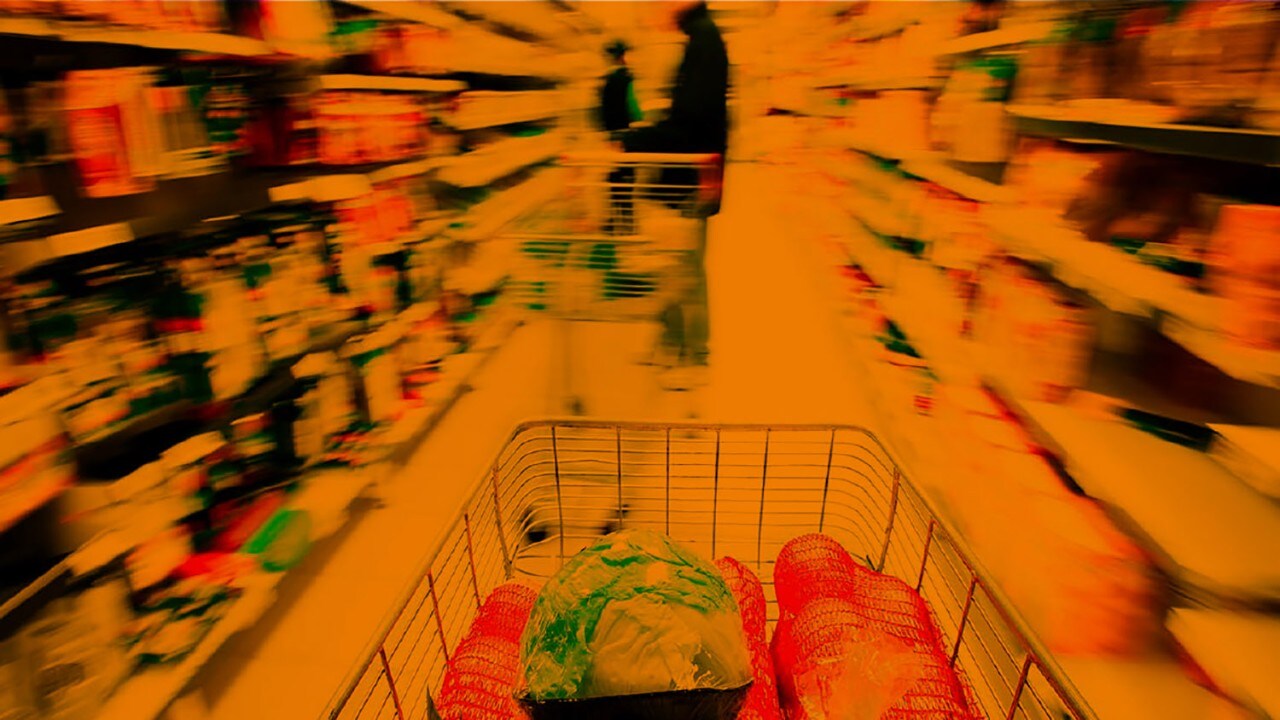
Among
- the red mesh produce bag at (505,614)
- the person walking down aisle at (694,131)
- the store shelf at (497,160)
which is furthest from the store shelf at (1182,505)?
the store shelf at (497,160)

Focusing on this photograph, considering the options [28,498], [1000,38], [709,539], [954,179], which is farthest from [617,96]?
[28,498]

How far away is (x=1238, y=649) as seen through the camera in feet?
3.29

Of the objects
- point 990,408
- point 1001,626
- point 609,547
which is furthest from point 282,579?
point 990,408

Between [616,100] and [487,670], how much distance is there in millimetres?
3276

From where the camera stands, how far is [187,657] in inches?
57.2

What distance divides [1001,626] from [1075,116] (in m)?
1.22

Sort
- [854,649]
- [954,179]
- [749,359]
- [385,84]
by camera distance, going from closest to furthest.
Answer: [854,649] → [954,179] → [385,84] → [749,359]

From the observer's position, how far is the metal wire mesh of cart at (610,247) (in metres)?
2.42

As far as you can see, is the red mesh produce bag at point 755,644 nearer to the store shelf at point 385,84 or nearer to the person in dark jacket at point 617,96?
the store shelf at point 385,84

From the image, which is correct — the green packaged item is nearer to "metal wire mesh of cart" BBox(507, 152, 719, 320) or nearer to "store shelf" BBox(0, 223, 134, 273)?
"store shelf" BBox(0, 223, 134, 273)

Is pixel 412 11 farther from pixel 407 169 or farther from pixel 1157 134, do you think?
pixel 1157 134

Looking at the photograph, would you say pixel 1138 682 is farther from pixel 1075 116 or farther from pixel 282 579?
pixel 282 579

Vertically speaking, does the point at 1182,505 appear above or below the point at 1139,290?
below

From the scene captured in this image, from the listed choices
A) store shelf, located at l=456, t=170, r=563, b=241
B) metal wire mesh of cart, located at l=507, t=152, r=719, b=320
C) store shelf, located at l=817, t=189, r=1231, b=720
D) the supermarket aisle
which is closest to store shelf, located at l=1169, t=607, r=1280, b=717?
store shelf, located at l=817, t=189, r=1231, b=720
